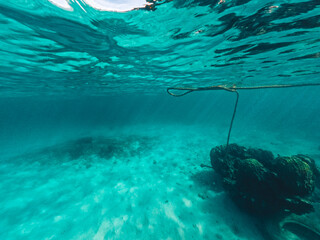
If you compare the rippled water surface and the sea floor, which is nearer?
the rippled water surface

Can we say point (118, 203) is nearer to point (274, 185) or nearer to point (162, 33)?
point (274, 185)

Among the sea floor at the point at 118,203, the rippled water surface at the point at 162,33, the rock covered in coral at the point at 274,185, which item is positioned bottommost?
the sea floor at the point at 118,203

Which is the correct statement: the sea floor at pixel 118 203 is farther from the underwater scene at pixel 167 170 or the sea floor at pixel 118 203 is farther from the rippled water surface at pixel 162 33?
the rippled water surface at pixel 162 33

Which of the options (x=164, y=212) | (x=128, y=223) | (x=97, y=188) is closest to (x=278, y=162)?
(x=164, y=212)

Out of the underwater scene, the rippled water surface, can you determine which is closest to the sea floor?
the underwater scene

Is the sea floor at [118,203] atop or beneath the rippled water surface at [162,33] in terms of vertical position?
beneath

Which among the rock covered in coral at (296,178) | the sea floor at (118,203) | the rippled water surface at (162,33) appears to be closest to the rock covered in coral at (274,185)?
the rock covered in coral at (296,178)

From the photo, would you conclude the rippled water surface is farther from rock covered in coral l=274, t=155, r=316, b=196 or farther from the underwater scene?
rock covered in coral l=274, t=155, r=316, b=196

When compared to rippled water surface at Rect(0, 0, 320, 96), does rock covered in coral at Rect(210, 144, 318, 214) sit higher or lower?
lower

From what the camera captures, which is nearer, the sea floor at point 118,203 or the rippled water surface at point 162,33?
the rippled water surface at point 162,33

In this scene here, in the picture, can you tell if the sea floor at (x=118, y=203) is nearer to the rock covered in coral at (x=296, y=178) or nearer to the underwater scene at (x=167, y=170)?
the underwater scene at (x=167, y=170)

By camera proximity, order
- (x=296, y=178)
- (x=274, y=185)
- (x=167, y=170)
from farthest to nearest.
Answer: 1. (x=167, y=170)
2. (x=274, y=185)
3. (x=296, y=178)

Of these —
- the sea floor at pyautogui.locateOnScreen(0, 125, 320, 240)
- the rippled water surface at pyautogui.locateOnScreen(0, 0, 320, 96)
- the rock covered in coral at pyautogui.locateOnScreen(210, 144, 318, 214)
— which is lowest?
the sea floor at pyautogui.locateOnScreen(0, 125, 320, 240)

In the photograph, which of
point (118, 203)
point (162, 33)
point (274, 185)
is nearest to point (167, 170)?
point (118, 203)
